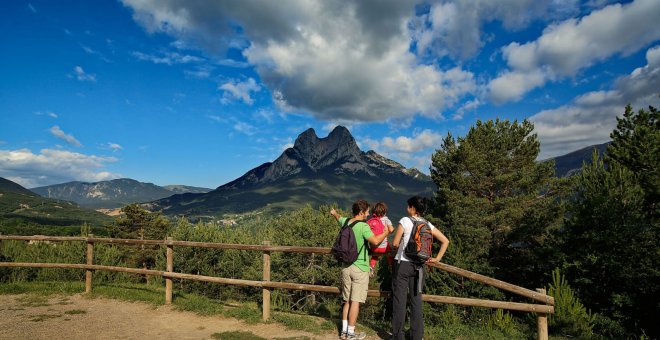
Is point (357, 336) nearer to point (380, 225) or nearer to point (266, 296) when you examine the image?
point (380, 225)

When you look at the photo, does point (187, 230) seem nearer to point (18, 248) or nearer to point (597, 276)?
point (18, 248)

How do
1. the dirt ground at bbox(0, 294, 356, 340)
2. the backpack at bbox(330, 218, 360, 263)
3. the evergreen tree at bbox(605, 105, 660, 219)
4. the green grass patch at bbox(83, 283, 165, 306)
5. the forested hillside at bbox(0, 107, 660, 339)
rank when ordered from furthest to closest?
the evergreen tree at bbox(605, 105, 660, 219)
the forested hillside at bbox(0, 107, 660, 339)
the green grass patch at bbox(83, 283, 165, 306)
the dirt ground at bbox(0, 294, 356, 340)
the backpack at bbox(330, 218, 360, 263)

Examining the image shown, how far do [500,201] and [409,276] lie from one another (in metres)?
25.9

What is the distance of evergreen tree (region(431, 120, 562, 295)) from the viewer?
2500 centimetres

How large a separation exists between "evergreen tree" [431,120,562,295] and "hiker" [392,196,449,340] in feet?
54.7

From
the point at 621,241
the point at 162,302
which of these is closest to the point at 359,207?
the point at 162,302

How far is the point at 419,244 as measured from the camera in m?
5.15

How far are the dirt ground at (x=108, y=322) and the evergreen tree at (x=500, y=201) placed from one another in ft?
54.7

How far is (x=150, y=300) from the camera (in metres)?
8.66

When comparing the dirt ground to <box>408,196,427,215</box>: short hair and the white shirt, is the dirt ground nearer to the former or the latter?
the white shirt

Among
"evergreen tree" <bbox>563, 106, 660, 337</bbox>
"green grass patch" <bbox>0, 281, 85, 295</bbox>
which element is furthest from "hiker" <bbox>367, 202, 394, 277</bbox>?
"evergreen tree" <bbox>563, 106, 660, 337</bbox>

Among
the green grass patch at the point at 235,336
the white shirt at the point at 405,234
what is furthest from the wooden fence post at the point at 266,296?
the white shirt at the point at 405,234

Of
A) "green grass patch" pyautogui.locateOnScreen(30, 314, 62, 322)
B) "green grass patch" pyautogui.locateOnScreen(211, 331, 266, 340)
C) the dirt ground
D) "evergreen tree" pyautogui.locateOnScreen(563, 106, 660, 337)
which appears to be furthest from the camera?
"evergreen tree" pyautogui.locateOnScreen(563, 106, 660, 337)

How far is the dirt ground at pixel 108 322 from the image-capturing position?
6309mm
